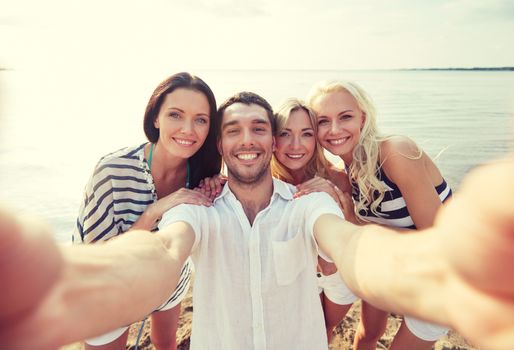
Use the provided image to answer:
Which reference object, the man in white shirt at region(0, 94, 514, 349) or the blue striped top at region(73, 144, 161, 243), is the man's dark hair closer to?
the blue striped top at region(73, 144, 161, 243)

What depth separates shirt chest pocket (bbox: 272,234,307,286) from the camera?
2293 millimetres

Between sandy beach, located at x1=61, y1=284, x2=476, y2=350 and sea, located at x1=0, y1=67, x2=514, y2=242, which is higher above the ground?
sea, located at x1=0, y1=67, x2=514, y2=242

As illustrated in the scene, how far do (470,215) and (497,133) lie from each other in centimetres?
1471

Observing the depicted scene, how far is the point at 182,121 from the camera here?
2910mm

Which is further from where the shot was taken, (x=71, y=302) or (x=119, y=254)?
(x=119, y=254)

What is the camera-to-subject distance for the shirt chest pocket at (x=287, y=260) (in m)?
2.29

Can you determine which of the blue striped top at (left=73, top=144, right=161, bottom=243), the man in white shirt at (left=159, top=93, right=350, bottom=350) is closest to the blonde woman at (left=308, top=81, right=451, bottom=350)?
the man in white shirt at (left=159, top=93, right=350, bottom=350)

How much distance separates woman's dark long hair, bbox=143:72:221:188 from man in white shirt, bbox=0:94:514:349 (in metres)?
0.91

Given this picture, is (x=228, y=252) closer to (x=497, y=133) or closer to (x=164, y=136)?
(x=164, y=136)

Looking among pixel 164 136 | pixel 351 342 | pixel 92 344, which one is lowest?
pixel 351 342

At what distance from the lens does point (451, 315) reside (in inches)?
29.3

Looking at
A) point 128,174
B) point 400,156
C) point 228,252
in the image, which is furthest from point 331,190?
point 128,174

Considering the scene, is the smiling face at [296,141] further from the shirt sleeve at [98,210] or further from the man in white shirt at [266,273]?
the shirt sleeve at [98,210]

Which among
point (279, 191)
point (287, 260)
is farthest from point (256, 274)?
point (279, 191)
